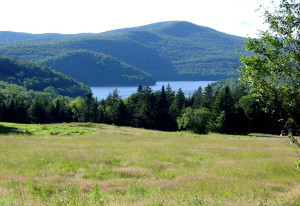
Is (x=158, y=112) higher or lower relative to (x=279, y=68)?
lower

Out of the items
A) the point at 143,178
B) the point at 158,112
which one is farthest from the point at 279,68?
the point at 158,112

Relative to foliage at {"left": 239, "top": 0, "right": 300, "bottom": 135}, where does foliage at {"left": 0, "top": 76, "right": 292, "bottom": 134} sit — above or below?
below

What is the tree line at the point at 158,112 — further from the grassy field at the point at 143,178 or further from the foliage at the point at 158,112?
the grassy field at the point at 143,178

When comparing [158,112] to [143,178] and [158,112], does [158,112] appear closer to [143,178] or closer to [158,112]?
[158,112]

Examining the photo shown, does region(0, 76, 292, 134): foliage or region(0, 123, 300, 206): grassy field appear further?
region(0, 76, 292, 134): foliage

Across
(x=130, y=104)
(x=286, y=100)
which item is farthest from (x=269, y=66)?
(x=130, y=104)

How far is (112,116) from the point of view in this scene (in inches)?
3698

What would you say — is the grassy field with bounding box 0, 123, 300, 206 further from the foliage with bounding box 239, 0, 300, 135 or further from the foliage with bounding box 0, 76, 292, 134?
the foliage with bounding box 0, 76, 292, 134

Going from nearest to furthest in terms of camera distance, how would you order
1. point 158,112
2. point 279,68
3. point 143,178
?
point 279,68
point 143,178
point 158,112

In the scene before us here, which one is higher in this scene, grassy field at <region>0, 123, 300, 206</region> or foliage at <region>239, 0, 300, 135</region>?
foliage at <region>239, 0, 300, 135</region>

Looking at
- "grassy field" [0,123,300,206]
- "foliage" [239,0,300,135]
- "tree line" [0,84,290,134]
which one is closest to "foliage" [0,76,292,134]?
"tree line" [0,84,290,134]

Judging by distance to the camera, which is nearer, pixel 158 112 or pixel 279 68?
pixel 279 68

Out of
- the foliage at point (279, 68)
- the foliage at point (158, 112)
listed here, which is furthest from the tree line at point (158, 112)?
the foliage at point (279, 68)

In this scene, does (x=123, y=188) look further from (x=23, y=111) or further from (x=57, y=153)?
(x=23, y=111)
